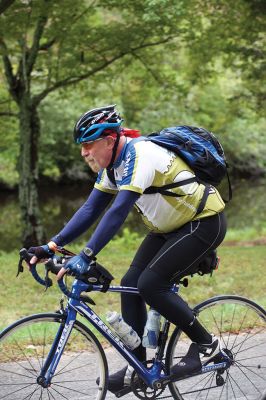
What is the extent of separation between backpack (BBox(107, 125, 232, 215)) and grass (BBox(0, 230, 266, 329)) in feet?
12.6

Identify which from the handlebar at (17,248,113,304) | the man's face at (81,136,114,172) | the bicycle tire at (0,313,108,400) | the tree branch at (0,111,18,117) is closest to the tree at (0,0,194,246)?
the tree branch at (0,111,18,117)

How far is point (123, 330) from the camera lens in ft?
11.7

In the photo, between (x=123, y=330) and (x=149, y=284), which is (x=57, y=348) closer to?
(x=123, y=330)

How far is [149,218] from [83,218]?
0.43m

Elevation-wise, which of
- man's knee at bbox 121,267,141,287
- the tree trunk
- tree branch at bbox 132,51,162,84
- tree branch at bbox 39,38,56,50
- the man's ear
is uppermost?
the man's ear

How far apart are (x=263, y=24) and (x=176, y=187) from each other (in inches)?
423

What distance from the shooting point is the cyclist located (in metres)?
3.34

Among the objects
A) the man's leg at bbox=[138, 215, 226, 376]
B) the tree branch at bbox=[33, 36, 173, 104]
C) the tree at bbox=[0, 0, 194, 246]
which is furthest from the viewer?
the tree branch at bbox=[33, 36, 173, 104]

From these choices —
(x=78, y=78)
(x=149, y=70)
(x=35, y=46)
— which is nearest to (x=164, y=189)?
(x=35, y=46)

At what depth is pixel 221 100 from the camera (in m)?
37.7

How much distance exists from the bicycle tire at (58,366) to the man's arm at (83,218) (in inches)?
20.0

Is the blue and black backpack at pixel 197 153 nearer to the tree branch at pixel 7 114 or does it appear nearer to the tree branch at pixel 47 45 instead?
the tree branch at pixel 47 45

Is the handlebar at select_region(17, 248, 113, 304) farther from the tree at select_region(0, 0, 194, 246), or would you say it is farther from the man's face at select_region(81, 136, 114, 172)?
the tree at select_region(0, 0, 194, 246)

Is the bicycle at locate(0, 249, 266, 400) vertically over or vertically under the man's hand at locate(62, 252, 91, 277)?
under
